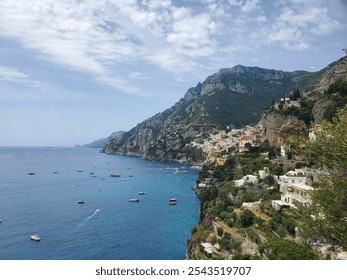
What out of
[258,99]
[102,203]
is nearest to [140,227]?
[102,203]

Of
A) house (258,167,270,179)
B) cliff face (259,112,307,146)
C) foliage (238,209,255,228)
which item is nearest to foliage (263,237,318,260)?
foliage (238,209,255,228)

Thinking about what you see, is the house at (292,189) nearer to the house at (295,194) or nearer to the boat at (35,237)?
the house at (295,194)

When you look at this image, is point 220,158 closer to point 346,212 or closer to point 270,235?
point 270,235

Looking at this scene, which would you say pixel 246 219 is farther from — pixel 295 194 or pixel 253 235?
pixel 295 194

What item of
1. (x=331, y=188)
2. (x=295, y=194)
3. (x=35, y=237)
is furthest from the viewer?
(x=35, y=237)

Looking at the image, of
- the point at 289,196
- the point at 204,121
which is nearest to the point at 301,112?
the point at 289,196

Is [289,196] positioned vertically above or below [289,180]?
below

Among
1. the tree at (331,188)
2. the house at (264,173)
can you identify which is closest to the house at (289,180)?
the house at (264,173)
